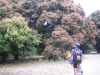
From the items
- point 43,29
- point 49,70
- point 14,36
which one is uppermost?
point 43,29

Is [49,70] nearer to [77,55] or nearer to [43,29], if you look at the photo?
[77,55]

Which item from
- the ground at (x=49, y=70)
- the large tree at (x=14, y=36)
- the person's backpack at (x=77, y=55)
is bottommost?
the ground at (x=49, y=70)

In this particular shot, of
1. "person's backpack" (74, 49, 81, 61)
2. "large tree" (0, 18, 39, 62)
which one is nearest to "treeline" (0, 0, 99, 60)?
"large tree" (0, 18, 39, 62)

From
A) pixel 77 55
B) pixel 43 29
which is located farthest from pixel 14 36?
pixel 77 55

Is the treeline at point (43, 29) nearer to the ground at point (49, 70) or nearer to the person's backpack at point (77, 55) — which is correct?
the ground at point (49, 70)

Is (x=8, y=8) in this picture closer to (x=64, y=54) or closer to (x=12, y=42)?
(x=12, y=42)

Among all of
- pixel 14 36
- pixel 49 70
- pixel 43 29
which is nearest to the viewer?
pixel 49 70

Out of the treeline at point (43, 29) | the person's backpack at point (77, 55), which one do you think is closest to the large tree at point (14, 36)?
the treeline at point (43, 29)

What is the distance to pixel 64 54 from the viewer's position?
77.9 ft

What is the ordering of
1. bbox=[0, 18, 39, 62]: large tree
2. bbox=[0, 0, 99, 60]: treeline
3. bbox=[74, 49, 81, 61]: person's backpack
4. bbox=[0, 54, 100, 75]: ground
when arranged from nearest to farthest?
bbox=[74, 49, 81, 61]: person's backpack → bbox=[0, 54, 100, 75]: ground → bbox=[0, 18, 39, 62]: large tree → bbox=[0, 0, 99, 60]: treeline

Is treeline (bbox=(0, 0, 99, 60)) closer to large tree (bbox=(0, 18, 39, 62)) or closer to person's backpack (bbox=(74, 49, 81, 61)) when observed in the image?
large tree (bbox=(0, 18, 39, 62))

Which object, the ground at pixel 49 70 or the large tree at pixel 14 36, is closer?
the ground at pixel 49 70

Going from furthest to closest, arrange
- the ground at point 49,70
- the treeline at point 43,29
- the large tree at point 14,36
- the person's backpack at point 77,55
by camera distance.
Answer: the treeline at point 43,29, the large tree at point 14,36, the ground at point 49,70, the person's backpack at point 77,55

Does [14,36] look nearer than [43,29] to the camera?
Yes
